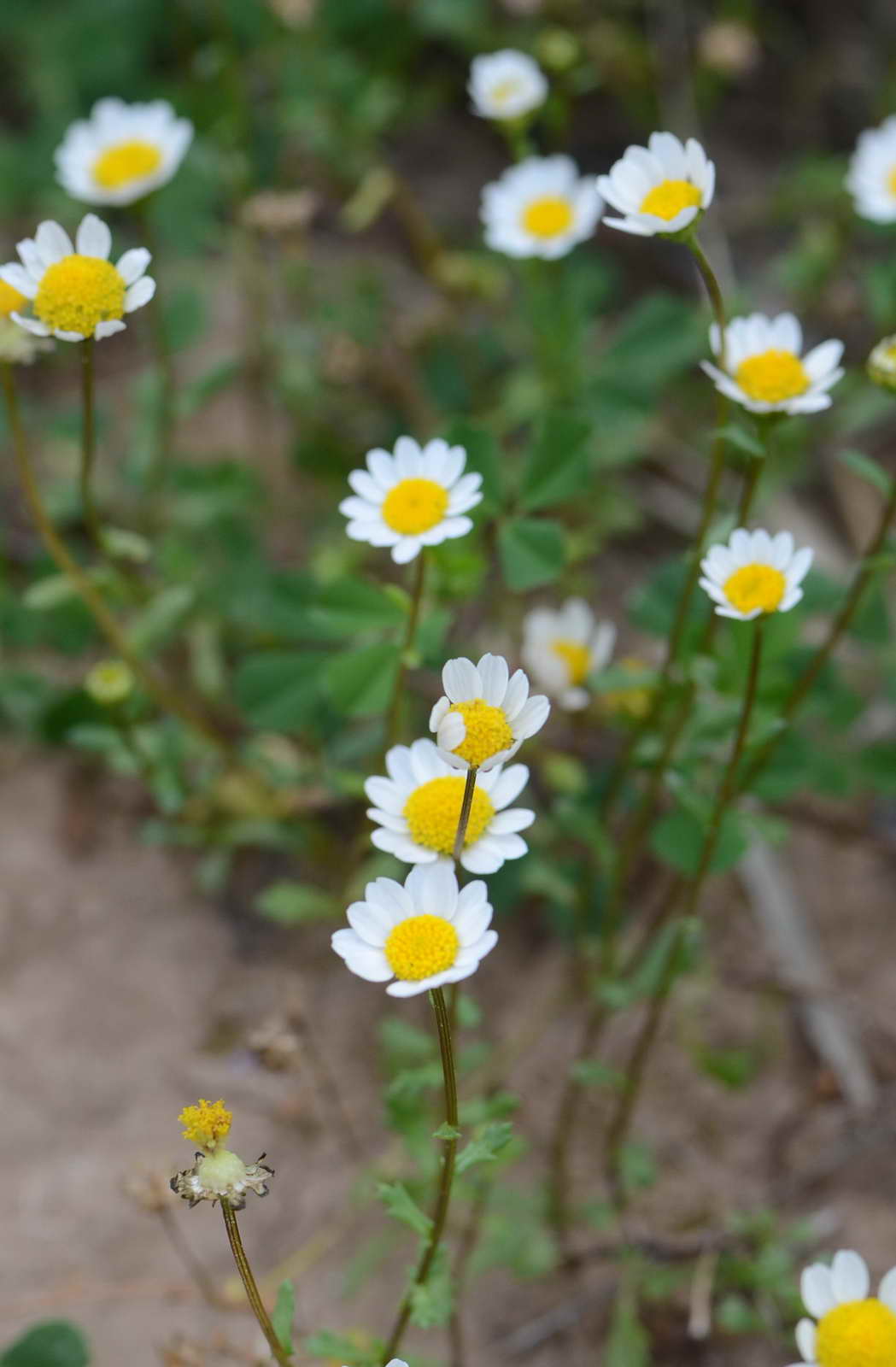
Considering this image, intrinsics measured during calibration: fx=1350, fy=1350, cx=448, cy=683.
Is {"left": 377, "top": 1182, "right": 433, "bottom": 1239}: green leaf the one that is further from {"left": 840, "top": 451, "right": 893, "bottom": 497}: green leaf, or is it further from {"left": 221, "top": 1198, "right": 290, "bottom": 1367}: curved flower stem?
{"left": 840, "top": 451, "right": 893, "bottom": 497}: green leaf

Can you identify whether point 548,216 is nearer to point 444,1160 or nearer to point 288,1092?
point 288,1092

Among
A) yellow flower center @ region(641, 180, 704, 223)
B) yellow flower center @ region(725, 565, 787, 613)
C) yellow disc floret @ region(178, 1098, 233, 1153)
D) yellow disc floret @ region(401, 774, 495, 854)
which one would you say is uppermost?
yellow flower center @ region(641, 180, 704, 223)

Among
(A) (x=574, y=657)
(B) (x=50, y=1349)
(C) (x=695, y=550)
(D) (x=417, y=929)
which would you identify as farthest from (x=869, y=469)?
(B) (x=50, y=1349)

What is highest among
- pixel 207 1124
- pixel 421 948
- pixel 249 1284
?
pixel 421 948

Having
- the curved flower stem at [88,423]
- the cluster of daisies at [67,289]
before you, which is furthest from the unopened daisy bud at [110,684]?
the cluster of daisies at [67,289]

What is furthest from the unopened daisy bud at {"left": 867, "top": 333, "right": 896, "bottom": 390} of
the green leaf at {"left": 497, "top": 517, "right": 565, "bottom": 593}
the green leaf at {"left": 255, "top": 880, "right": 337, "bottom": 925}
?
the green leaf at {"left": 255, "top": 880, "right": 337, "bottom": 925}

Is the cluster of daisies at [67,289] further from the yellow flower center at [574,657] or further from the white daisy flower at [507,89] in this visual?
the white daisy flower at [507,89]
